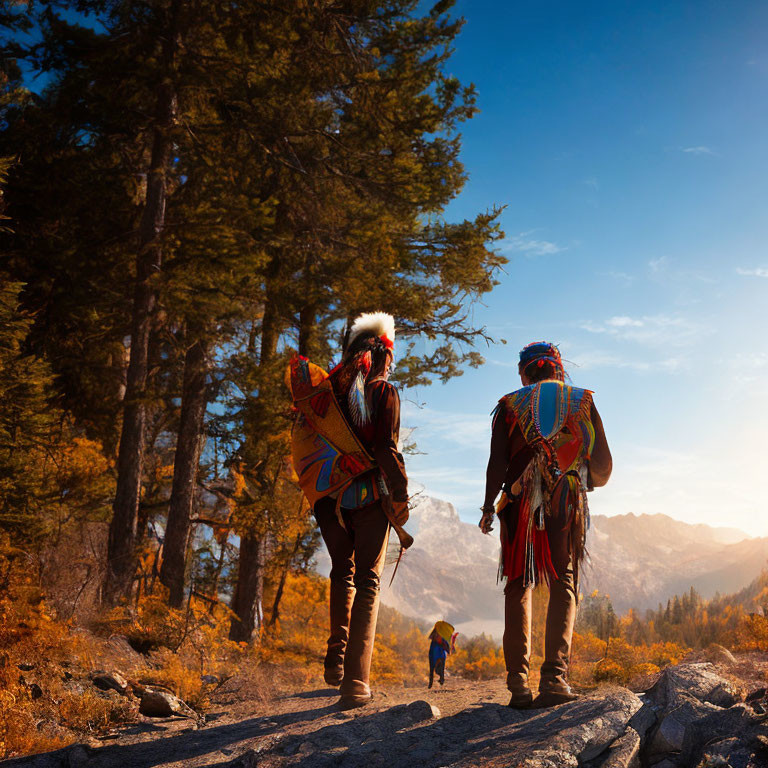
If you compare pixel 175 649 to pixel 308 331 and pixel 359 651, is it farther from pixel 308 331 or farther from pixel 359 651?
pixel 308 331

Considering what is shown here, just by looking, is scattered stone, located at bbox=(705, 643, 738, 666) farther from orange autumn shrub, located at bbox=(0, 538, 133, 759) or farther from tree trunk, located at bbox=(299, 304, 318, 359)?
tree trunk, located at bbox=(299, 304, 318, 359)

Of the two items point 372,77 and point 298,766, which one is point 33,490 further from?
point 372,77

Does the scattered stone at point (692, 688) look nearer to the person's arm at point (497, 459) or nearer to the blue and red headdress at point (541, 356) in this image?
the person's arm at point (497, 459)

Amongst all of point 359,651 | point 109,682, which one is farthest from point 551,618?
point 109,682

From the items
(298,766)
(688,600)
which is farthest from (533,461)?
(688,600)

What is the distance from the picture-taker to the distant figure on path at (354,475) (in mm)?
4105

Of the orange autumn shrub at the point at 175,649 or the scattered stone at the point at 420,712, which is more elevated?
the scattered stone at the point at 420,712

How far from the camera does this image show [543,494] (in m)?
A: 4.29

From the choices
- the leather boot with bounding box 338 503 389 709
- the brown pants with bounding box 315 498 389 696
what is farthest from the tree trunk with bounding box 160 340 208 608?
the leather boot with bounding box 338 503 389 709

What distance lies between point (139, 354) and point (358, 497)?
701cm

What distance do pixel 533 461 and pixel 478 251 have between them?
9.25 m

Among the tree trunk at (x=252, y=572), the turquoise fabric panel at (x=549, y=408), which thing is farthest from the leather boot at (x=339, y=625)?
the tree trunk at (x=252, y=572)

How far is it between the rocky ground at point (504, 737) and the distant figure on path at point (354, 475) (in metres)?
0.46

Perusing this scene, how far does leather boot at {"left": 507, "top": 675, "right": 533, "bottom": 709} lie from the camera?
381cm
